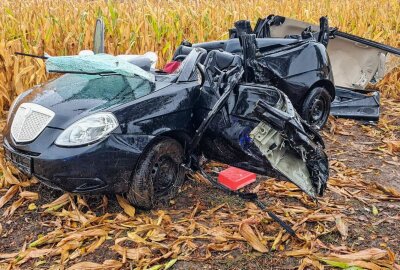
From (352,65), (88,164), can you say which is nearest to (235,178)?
(88,164)

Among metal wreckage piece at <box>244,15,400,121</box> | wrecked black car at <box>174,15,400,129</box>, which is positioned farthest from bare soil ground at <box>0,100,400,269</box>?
A: metal wreckage piece at <box>244,15,400,121</box>

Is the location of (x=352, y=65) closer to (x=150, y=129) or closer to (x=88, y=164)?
(x=150, y=129)

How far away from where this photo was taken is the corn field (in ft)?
19.1

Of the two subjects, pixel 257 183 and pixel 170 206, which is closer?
pixel 170 206

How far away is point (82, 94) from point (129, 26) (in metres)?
3.10

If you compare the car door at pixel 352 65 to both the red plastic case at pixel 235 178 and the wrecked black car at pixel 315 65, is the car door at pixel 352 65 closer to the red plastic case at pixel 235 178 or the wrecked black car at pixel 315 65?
the wrecked black car at pixel 315 65

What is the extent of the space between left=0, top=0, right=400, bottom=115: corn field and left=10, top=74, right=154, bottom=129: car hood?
6.04 ft

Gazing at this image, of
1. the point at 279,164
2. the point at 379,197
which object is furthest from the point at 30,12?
the point at 379,197

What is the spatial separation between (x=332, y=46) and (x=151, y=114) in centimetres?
467

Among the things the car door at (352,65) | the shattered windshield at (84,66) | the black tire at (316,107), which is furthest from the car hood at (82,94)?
the car door at (352,65)

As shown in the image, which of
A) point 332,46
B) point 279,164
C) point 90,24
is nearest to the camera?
point 279,164

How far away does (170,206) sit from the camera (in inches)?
157

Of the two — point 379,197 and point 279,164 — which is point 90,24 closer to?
point 279,164

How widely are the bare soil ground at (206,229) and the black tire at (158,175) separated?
126mm
